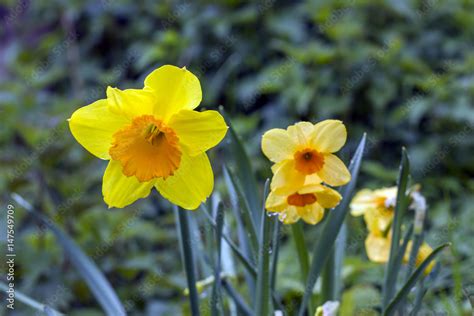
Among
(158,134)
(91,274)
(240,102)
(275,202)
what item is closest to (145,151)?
(158,134)

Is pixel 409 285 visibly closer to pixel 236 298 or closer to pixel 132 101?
pixel 236 298

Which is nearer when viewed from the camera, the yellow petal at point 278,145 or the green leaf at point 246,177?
the yellow petal at point 278,145

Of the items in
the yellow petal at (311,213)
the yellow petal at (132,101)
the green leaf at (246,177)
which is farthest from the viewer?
the green leaf at (246,177)

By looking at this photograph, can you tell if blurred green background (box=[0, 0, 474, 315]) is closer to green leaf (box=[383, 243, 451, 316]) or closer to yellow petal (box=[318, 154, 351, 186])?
green leaf (box=[383, 243, 451, 316])

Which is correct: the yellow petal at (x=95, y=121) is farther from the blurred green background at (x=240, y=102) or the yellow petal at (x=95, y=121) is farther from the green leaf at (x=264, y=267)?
the blurred green background at (x=240, y=102)

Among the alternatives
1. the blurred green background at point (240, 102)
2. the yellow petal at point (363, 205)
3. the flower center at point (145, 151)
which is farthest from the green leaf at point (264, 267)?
the blurred green background at point (240, 102)

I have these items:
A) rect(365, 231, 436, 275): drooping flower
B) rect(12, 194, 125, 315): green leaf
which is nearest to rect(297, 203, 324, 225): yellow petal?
rect(365, 231, 436, 275): drooping flower
